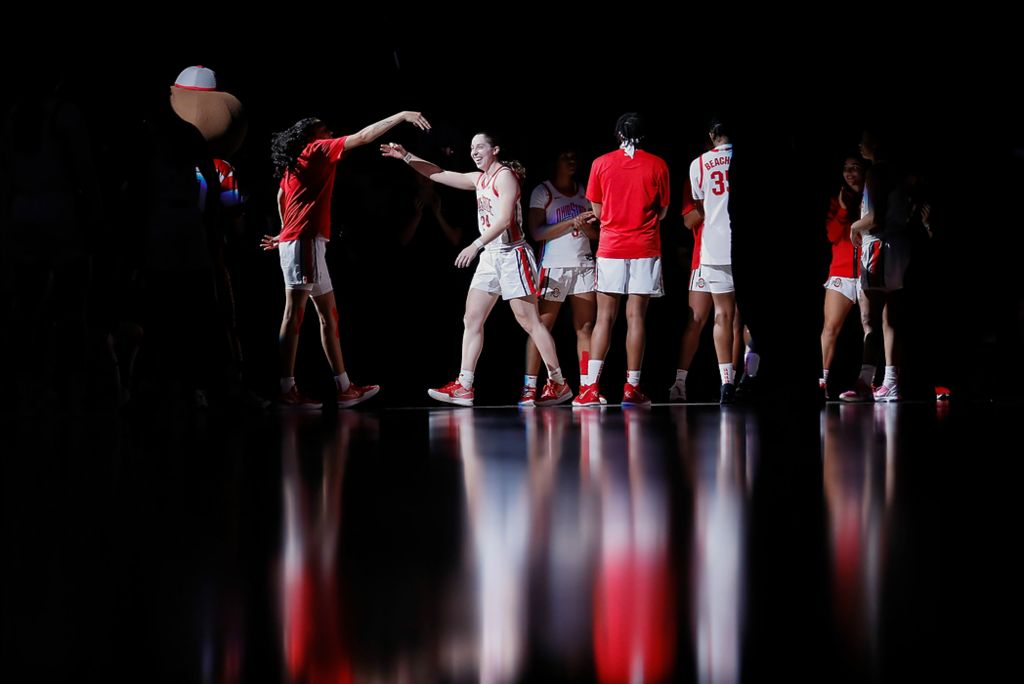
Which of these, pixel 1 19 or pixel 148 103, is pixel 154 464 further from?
pixel 1 19

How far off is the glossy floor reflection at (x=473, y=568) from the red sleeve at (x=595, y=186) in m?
A: 3.58

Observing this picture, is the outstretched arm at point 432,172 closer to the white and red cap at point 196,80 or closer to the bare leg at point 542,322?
the bare leg at point 542,322

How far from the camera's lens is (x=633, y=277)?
571cm

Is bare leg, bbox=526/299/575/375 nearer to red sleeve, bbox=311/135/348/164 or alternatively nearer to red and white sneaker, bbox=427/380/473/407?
red and white sneaker, bbox=427/380/473/407

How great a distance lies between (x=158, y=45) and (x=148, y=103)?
1.54 m

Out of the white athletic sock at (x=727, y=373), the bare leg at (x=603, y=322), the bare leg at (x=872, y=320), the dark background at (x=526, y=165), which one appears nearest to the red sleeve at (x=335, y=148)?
the dark background at (x=526, y=165)

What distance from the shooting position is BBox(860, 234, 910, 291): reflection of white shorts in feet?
19.9

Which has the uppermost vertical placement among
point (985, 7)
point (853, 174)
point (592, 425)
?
point (985, 7)

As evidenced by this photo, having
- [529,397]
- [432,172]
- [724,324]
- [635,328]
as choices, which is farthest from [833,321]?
[432,172]

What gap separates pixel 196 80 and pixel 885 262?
4.20 metres

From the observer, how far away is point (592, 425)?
3.73 meters

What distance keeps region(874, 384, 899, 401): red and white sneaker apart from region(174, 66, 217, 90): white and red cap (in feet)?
14.6

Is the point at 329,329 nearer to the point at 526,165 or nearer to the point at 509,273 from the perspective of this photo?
the point at 509,273

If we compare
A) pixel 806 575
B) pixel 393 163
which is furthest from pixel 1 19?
pixel 806 575
